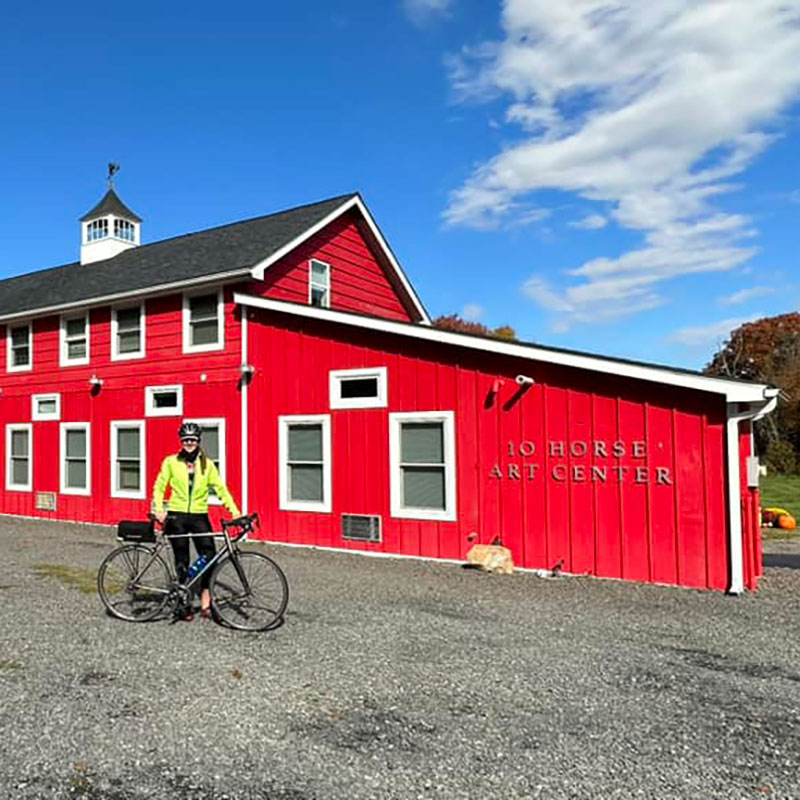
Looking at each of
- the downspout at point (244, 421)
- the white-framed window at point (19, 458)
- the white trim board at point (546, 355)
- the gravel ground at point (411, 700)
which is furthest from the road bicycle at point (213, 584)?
the white-framed window at point (19, 458)

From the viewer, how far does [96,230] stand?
21.2 m

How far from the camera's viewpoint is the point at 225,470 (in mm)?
13570

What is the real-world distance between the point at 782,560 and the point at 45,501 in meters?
15.6

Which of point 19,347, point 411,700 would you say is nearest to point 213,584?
point 411,700

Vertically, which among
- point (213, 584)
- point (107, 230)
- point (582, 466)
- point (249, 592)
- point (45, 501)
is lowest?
point (249, 592)

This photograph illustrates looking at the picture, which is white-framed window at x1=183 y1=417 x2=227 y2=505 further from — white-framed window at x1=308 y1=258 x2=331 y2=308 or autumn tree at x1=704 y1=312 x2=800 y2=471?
autumn tree at x1=704 y1=312 x2=800 y2=471

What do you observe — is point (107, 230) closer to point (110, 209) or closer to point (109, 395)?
point (110, 209)

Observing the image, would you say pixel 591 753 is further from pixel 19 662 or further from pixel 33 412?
pixel 33 412

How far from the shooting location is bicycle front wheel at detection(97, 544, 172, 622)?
7.04m

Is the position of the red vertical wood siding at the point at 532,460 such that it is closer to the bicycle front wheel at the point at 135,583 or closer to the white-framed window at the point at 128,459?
the white-framed window at the point at 128,459

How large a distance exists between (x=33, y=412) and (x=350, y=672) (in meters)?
14.6

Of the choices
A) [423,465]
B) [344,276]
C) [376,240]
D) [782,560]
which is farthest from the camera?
[376,240]

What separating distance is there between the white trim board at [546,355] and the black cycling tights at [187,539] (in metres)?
5.17

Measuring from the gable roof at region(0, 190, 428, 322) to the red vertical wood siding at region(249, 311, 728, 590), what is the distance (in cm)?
215
